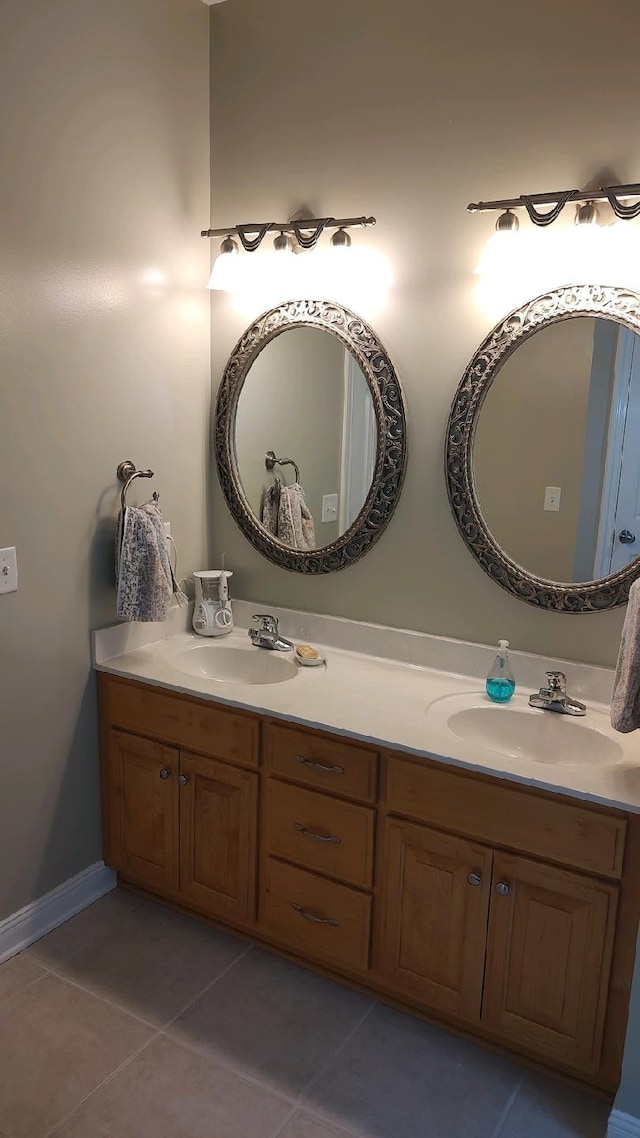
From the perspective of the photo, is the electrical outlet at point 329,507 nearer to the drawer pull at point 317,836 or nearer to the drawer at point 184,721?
the drawer at point 184,721

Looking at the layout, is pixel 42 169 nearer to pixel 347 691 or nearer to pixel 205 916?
pixel 347 691

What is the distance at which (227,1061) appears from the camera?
1.89 metres

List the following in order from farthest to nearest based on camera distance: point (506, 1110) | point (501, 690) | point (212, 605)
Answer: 1. point (212, 605)
2. point (501, 690)
3. point (506, 1110)

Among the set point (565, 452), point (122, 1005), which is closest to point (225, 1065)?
point (122, 1005)

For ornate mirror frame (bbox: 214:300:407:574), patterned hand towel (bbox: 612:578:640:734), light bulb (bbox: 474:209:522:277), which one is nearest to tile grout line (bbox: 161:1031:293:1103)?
patterned hand towel (bbox: 612:578:640:734)

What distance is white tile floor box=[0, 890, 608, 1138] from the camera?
173 centimetres

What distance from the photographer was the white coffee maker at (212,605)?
260cm

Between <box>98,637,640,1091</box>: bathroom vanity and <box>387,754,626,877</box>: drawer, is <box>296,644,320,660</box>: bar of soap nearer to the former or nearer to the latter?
<box>98,637,640,1091</box>: bathroom vanity

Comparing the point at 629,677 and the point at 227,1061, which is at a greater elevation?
the point at 629,677

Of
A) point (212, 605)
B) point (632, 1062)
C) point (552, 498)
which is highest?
point (552, 498)

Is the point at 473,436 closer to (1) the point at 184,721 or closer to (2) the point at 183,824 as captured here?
(1) the point at 184,721

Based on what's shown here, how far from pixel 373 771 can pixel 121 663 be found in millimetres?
853

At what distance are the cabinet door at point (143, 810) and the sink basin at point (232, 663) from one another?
0.88 ft

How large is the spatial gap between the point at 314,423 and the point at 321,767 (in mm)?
1008
